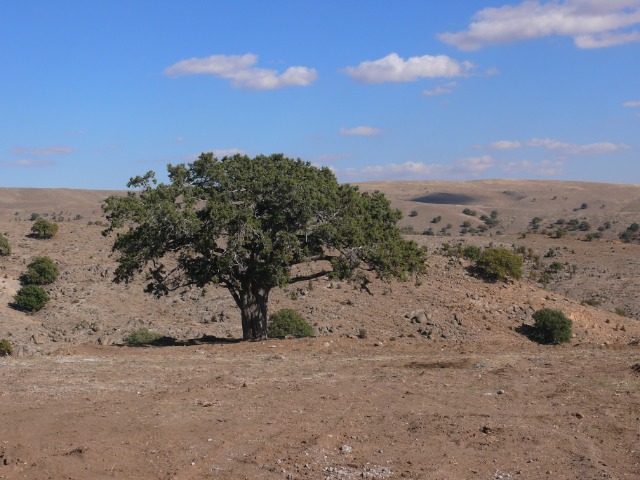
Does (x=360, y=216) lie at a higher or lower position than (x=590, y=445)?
higher

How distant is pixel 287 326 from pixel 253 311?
4.75m

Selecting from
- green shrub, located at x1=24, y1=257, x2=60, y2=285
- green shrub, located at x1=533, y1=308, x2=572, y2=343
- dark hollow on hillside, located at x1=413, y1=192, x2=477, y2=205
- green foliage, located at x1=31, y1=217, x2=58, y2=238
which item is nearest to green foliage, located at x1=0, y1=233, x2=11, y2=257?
green shrub, located at x1=24, y1=257, x2=60, y2=285

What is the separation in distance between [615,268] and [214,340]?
2830cm

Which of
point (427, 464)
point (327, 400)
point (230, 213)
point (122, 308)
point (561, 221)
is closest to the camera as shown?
point (427, 464)

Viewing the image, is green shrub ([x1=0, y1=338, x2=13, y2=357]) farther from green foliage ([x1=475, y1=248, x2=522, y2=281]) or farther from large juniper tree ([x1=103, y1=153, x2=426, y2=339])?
green foliage ([x1=475, y1=248, x2=522, y2=281])

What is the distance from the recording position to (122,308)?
110ft

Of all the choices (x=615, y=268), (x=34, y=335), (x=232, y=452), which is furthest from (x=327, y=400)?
(x=615, y=268)

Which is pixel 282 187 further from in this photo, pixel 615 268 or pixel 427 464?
pixel 615 268

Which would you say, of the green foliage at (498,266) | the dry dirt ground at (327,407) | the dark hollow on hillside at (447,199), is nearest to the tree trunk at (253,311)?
the dry dirt ground at (327,407)

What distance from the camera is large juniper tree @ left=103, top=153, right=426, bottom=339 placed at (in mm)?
20625

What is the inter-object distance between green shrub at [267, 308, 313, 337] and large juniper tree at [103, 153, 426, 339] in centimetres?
446

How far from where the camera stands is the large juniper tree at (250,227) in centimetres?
2062

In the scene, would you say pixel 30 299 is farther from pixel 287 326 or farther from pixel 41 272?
pixel 287 326

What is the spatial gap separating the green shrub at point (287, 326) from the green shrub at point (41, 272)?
13.2 metres
